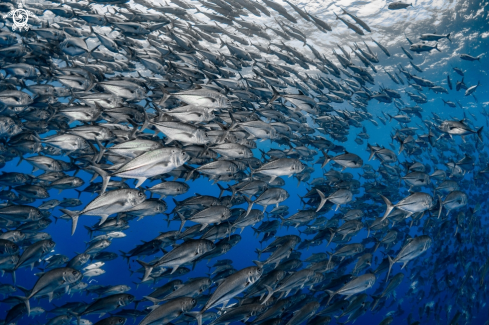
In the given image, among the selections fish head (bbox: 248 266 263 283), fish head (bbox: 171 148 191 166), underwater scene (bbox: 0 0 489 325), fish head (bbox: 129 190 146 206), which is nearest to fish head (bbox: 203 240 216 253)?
underwater scene (bbox: 0 0 489 325)

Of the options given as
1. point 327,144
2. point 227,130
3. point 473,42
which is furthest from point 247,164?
point 473,42

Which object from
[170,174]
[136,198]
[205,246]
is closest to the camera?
[136,198]

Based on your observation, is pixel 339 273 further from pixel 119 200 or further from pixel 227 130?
pixel 119 200

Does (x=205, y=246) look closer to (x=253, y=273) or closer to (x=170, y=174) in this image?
(x=253, y=273)

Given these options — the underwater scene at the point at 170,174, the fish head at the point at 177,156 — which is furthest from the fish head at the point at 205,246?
the fish head at the point at 177,156

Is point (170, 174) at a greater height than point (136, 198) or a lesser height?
lesser

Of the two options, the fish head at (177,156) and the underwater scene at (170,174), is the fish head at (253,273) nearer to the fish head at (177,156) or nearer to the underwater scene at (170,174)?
the underwater scene at (170,174)

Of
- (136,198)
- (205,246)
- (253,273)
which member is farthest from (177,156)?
(253,273)

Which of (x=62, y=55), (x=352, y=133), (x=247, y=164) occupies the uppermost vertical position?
(x=62, y=55)

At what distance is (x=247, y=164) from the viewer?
A: 22.4 ft

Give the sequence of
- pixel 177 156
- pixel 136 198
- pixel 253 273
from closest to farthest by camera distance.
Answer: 1. pixel 177 156
2. pixel 136 198
3. pixel 253 273

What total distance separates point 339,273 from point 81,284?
23.7 ft

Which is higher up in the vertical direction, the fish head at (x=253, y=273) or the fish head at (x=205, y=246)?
the fish head at (x=253, y=273)

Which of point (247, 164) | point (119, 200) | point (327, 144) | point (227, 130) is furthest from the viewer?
point (327, 144)
